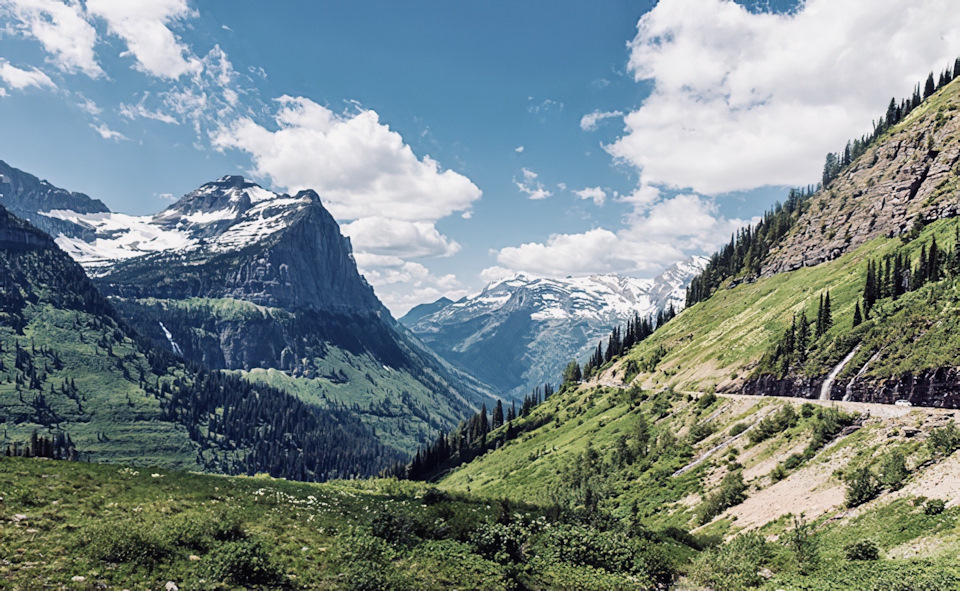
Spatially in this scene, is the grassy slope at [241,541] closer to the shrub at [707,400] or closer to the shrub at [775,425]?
the shrub at [775,425]

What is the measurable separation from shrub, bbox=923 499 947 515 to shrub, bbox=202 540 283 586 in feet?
113

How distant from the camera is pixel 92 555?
60.2 feet

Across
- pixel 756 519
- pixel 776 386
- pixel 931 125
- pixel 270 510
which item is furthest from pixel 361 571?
pixel 931 125

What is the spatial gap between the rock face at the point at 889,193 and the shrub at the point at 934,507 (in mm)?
107846

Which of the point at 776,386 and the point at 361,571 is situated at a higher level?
the point at 776,386

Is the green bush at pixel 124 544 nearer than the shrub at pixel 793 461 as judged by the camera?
Yes

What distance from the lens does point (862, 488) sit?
104ft

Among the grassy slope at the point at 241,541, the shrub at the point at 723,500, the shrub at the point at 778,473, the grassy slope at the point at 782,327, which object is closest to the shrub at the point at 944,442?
the shrub at the point at 778,473

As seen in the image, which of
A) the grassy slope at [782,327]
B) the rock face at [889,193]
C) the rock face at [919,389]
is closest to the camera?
the rock face at [919,389]

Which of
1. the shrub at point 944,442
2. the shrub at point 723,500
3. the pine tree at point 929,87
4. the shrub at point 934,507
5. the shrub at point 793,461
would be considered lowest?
the shrub at point 723,500

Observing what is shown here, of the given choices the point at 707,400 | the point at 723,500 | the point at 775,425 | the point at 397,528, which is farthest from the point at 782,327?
the point at 397,528

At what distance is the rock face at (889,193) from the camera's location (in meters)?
118

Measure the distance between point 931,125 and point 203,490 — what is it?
202 meters

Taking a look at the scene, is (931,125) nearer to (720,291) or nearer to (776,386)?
(720,291)
